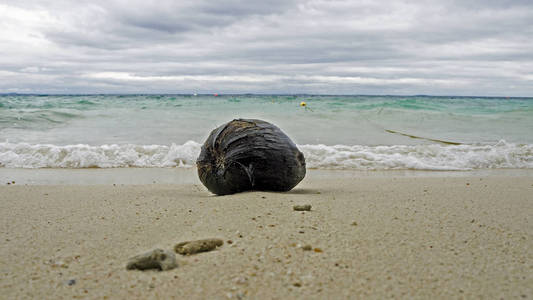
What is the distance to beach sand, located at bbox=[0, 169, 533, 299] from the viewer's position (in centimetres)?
193

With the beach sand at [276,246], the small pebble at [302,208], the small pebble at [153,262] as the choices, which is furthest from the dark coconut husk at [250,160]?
the small pebble at [153,262]

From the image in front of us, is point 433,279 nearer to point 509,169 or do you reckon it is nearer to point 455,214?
point 455,214

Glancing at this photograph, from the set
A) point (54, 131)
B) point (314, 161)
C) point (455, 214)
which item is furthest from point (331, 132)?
point (455, 214)

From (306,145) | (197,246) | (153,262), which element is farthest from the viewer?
(306,145)

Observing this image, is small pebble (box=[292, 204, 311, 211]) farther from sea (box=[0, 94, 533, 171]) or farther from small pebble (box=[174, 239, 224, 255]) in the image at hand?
sea (box=[0, 94, 533, 171])

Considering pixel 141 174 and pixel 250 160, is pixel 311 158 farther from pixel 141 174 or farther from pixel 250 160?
pixel 250 160

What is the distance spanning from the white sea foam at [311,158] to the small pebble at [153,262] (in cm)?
516

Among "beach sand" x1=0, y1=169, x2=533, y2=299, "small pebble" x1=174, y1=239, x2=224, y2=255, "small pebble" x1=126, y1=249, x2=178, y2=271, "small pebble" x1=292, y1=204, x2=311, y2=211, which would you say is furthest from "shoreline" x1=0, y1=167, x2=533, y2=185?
"small pebble" x1=126, y1=249, x2=178, y2=271

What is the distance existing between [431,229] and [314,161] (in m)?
4.64

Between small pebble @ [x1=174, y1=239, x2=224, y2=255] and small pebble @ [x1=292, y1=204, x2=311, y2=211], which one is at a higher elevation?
small pebble @ [x1=292, y1=204, x2=311, y2=211]

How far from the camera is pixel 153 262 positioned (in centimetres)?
210

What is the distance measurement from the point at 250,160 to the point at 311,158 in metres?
3.80

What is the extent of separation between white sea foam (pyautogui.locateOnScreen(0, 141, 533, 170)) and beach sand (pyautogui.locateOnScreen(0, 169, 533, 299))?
3063mm

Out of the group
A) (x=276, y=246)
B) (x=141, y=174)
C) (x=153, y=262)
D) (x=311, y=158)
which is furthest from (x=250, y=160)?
(x=311, y=158)
